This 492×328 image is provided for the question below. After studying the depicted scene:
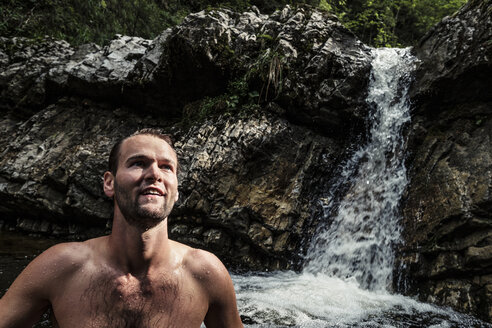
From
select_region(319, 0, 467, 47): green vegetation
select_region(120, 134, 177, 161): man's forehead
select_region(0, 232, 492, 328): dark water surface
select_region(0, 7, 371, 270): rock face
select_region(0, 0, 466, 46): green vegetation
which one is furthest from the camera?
select_region(319, 0, 467, 47): green vegetation

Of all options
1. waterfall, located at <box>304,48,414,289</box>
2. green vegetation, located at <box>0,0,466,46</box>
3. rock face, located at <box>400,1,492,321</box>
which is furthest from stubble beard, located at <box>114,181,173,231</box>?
green vegetation, located at <box>0,0,466,46</box>

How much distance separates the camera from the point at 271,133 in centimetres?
616

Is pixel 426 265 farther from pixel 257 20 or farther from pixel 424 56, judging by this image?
pixel 257 20

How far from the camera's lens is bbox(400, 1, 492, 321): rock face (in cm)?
407

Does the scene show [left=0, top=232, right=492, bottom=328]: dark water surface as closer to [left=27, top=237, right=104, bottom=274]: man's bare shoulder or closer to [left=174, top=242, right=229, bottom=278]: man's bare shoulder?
[left=27, top=237, right=104, bottom=274]: man's bare shoulder

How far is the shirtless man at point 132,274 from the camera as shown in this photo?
54.0 inches

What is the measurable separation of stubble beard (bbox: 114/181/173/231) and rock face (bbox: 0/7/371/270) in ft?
13.5

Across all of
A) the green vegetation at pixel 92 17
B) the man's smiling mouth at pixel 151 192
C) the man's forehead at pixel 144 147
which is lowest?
the man's smiling mouth at pixel 151 192

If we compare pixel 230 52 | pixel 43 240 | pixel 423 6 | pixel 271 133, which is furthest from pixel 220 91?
pixel 423 6

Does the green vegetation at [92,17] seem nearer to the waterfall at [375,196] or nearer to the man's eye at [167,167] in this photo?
the waterfall at [375,196]

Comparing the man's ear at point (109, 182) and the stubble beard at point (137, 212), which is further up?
the man's ear at point (109, 182)

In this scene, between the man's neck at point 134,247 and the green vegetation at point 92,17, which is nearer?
the man's neck at point 134,247

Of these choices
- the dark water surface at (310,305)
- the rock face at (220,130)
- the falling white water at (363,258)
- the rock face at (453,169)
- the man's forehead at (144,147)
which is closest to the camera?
the man's forehead at (144,147)

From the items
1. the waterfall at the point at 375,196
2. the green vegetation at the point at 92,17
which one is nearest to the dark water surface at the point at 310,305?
the waterfall at the point at 375,196
